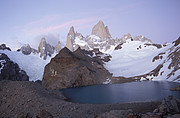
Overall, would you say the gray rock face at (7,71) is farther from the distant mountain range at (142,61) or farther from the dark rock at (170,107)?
the dark rock at (170,107)

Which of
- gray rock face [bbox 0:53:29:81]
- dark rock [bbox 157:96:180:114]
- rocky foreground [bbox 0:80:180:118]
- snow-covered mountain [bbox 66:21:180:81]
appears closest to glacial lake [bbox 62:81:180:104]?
rocky foreground [bbox 0:80:180:118]

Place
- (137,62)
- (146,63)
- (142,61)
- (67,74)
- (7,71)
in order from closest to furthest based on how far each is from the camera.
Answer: (67,74)
(7,71)
(146,63)
(142,61)
(137,62)

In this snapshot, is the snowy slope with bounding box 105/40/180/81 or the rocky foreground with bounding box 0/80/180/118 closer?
the rocky foreground with bounding box 0/80/180/118

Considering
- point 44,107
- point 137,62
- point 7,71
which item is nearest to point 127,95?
point 44,107

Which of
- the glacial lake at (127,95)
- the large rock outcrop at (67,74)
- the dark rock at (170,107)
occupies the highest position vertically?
the large rock outcrop at (67,74)

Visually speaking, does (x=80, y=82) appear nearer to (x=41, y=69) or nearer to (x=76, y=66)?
(x=76, y=66)

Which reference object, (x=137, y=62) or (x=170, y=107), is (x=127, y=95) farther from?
(x=137, y=62)

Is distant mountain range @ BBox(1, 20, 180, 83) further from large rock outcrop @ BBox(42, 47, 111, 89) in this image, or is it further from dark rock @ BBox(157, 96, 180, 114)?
dark rock @ BBox(157, 96, 180, 114)

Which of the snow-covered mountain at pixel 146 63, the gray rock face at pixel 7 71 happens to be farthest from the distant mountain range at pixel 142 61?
Result: the gray rock face at pixel 7 71

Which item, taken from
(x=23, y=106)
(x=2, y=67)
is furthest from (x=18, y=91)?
(x=2, y=67)

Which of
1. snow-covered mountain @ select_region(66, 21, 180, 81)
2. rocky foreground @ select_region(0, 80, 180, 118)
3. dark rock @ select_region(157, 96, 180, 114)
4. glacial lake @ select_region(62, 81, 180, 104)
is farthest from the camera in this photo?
snow-covered mountain @ select_region(66, 21, 180, 81)

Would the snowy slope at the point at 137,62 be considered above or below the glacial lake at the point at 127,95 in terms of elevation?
above

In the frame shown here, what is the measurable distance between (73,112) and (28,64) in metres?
140

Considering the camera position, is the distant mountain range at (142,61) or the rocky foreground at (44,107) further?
the distant mountain range at (142,61)
